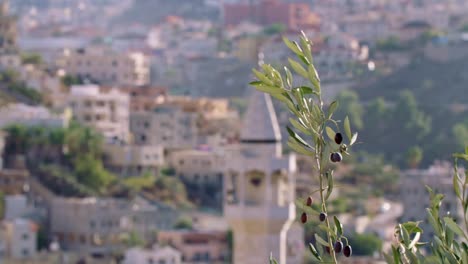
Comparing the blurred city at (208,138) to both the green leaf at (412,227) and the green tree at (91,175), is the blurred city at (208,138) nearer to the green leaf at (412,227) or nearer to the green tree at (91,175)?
the green tree at (91,175)

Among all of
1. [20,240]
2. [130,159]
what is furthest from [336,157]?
[130,159]

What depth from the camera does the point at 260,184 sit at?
48.0 ft

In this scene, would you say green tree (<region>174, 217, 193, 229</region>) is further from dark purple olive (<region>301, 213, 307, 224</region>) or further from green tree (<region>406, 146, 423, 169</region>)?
dark purple olive (<region>301, 213, 307, 224</region>)

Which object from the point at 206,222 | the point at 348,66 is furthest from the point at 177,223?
the point at 348,66

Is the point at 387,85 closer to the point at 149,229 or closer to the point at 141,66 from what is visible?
the point at 141,66

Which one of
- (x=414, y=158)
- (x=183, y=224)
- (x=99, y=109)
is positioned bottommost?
(x=183, y=224)

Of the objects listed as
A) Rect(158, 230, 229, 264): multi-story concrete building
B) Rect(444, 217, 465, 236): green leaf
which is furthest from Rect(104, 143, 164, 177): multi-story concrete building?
Rect(444, 217, 465, 236): green leaf

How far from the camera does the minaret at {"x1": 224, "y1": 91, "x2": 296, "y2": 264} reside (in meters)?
13.6

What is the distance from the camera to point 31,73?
5678 centimetres

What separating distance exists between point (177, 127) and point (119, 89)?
2768 millimetres

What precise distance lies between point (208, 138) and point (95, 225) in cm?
1304

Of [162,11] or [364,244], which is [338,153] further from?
[162,11]

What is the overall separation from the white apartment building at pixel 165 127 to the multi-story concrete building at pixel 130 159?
4987 mm

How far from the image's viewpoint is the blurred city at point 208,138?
3819 centimetres
